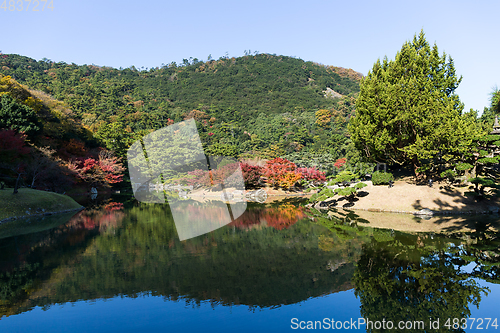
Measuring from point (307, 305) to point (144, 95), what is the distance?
8387 cm

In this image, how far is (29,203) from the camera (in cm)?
2078

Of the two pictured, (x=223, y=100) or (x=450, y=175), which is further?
(x=223, y=100)

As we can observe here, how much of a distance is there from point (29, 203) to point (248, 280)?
19.0 metres

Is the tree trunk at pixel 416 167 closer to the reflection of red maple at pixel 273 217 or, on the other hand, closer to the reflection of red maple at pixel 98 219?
the reflection of red maple at pixel 273 217

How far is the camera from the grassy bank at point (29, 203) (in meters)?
19.3

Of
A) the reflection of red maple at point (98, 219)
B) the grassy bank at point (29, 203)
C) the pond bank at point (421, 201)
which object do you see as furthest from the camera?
the grassy bank at point (29, 203)

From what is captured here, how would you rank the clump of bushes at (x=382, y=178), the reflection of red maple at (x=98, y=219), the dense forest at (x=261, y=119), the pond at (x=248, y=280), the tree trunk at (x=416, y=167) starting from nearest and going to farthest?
the pond at (x=248, y=280)
the reflection of red maple at (x=98, y=219)
the dense forest at (x=261, y=119)
the tree trunk at (x=416, y=167)
the clump of bushes at (x=382, y=178)

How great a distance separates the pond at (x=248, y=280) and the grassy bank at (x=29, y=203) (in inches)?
251

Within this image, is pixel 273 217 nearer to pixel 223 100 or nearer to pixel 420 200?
pixel 420 200

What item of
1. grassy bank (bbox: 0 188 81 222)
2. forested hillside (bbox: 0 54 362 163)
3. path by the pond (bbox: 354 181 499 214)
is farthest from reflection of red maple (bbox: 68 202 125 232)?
forested hillside (bbox: 0 54 362 163)

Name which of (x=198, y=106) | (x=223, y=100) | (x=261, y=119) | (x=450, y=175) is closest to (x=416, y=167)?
(x=450, y=175)

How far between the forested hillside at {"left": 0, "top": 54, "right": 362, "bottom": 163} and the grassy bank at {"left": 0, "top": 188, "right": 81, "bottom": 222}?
20.7 meters

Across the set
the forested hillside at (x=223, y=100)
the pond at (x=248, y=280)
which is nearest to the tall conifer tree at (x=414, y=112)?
the pond at (x=248, y=280)

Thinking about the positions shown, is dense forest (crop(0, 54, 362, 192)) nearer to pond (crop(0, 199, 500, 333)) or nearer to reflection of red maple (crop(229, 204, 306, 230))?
reflection of red maple (crop(229, 204, 306, 230))
